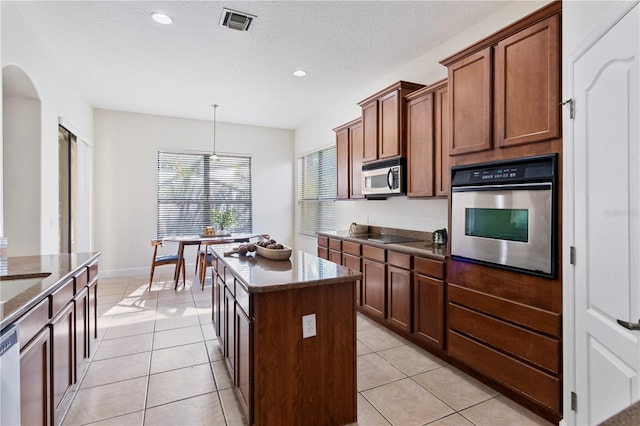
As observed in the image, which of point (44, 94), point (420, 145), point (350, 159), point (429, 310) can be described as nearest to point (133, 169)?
point (44, 94)

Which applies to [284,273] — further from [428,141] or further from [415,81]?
[415,81]

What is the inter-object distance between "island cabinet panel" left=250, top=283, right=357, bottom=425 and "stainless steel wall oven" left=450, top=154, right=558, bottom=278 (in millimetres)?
1067

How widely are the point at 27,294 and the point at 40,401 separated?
1.75ft

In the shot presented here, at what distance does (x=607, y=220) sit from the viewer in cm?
146

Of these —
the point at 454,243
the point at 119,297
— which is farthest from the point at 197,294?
the point at 454,243

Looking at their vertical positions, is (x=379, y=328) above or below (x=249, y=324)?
below

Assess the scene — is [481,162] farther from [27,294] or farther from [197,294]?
[197,294]

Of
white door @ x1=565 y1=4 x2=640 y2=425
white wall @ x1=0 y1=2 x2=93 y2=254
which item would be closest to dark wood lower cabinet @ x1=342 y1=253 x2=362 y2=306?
white door @ x1=565 y1=4 x2=640 y2=425

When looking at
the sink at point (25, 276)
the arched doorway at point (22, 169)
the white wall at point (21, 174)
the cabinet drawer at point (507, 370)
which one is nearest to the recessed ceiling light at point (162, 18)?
the arched doorway at point (22, 169)

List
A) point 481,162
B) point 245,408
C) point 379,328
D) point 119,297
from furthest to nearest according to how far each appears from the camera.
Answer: point 119,297
point 379,328
point 481,162
point 245,408

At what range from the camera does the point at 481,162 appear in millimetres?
2371

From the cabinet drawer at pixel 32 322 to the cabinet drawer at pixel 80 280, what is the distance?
58 cm

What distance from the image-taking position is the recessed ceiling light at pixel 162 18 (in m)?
2.83

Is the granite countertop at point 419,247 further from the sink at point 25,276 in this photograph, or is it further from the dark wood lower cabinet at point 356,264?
the sink at point 25,276
